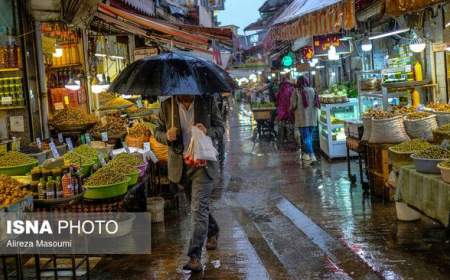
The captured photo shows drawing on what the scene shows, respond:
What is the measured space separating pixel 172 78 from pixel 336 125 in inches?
350

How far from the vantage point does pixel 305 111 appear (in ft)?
47.6

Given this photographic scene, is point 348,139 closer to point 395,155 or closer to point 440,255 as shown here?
point 395,155

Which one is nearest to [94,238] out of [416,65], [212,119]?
[212,119]

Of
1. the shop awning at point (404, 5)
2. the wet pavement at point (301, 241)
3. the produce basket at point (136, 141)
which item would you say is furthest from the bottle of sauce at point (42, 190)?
the shop awning at point (404, 5)

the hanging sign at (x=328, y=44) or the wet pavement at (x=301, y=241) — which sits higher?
the hanging sign at (x=328, y=44)

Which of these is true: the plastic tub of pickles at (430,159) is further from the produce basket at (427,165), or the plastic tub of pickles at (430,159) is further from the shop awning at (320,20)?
the shop awning at (320,20)

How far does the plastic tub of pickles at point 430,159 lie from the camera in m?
6.95

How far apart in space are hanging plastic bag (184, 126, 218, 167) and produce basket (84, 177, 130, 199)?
41.8 inches

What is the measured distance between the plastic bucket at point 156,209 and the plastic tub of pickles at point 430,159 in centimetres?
383

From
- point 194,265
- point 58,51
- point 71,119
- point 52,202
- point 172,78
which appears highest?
point 58,51

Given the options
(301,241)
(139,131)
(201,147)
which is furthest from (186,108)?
(139,131)

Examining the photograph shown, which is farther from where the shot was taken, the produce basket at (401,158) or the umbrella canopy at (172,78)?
the produce basket at (401,158)

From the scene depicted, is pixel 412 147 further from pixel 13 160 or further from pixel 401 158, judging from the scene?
pixel 13 160

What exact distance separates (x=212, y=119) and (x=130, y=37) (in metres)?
14.4
